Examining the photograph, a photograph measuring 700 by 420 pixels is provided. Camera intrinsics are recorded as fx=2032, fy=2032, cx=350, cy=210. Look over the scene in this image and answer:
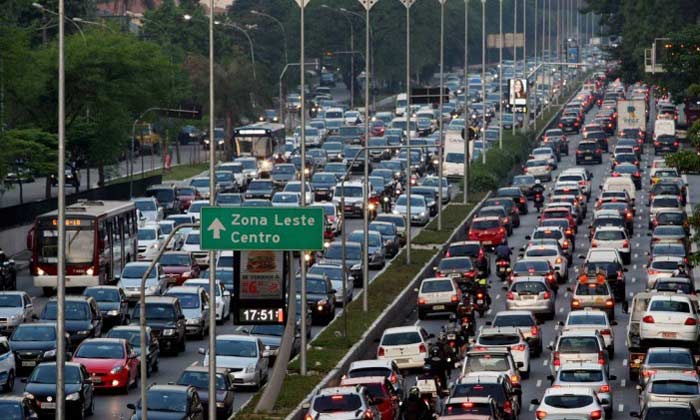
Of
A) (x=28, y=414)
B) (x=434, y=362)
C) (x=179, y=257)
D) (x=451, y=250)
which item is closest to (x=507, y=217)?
(x=451, y=250)

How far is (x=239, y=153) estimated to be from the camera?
4459 inches

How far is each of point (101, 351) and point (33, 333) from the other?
3453 millimetres

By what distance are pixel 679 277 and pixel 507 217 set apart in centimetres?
2286

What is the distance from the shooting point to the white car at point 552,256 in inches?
2707

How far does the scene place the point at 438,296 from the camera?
61.6m

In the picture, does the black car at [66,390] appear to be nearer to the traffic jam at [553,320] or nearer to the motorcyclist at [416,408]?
the traffic jam at [553,320]

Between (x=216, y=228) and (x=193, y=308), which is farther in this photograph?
(x=193, y=308)

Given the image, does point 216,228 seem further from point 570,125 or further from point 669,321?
point 570,125

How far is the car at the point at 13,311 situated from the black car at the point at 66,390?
11099 mm

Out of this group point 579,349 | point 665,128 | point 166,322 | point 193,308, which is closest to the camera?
point 579,349

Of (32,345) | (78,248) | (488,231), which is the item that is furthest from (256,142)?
(32,345)

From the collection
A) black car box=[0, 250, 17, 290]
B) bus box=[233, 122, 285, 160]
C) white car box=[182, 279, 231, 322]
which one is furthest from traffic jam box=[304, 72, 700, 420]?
bus box=[233, 122, 285, 160]

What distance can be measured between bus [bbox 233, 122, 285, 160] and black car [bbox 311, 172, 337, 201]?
15.5 m

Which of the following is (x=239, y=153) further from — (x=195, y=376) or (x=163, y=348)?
(x=195, y=376)
